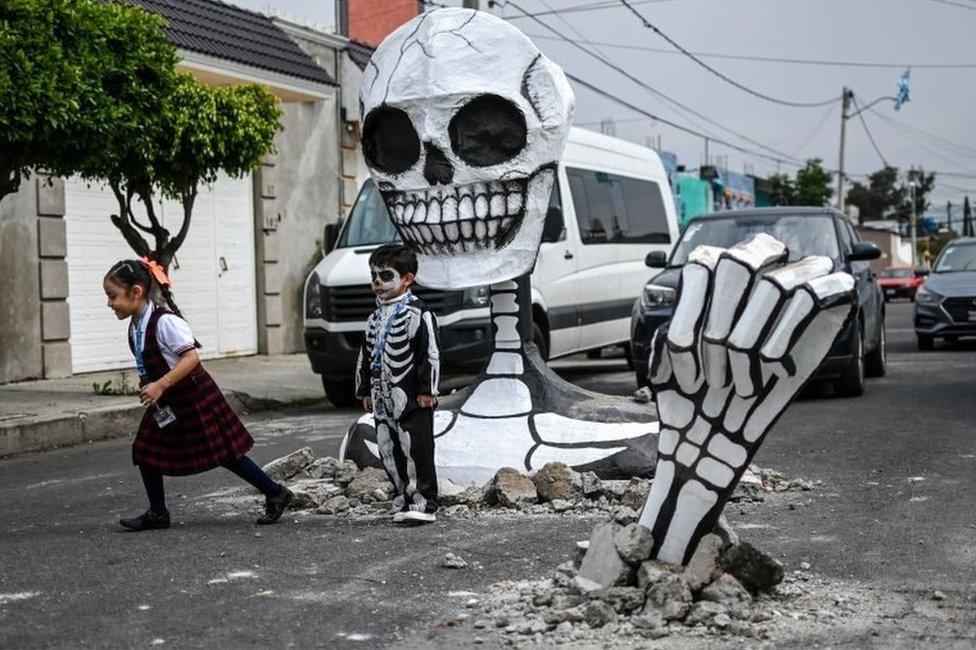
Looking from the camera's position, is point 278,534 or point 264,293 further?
point 264,293

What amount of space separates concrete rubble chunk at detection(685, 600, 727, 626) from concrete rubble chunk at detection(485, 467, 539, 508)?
2.24 metres

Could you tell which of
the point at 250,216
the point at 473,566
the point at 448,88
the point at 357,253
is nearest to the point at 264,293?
the point at 250,216

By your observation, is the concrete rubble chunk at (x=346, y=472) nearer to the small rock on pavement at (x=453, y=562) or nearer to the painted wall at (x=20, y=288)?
the small rock on pavement at (x=453, y=562)

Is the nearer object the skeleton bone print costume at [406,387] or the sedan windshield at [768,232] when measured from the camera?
the skeleton bone print costume at [406,387]

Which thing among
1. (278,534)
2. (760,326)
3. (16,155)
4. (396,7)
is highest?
(396,7)

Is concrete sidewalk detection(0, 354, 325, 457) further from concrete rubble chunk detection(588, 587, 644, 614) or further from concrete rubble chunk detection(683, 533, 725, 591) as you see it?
concrete rubble chunk detection(683, 533, 725, 591)

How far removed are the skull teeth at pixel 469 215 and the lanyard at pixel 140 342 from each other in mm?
1514

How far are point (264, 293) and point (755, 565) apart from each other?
13.8m

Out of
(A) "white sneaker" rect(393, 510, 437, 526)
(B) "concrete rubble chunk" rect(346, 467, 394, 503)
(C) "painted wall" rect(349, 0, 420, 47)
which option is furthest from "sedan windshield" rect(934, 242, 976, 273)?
(A) "white sneaker" rect(393, 510, 437, 526)

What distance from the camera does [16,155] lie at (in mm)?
9523

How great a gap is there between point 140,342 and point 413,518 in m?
1.52

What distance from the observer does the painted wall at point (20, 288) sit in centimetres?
1326

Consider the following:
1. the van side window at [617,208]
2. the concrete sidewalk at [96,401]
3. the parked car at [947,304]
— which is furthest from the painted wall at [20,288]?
the parked car at [947,304]

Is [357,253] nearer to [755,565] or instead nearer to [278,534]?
[278,534]
